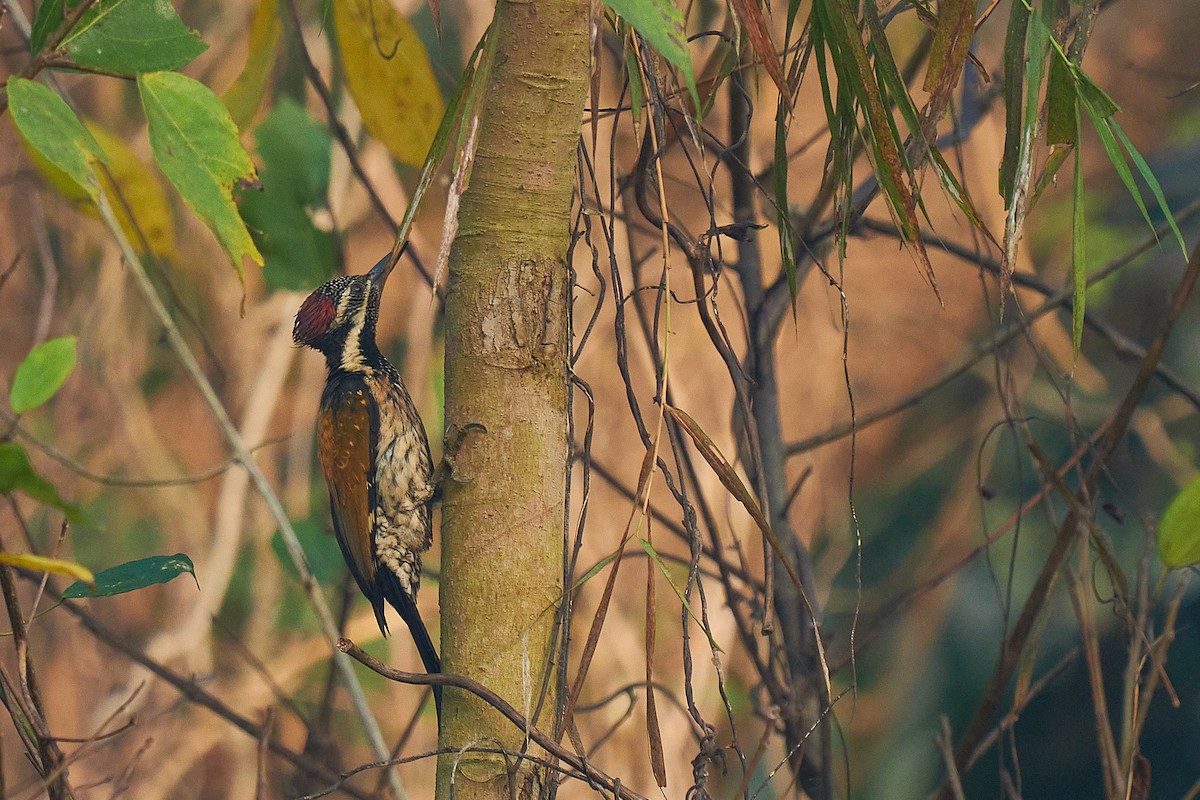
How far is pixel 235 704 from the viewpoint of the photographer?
237 centimetres

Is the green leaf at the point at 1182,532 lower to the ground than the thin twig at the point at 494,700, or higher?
higher

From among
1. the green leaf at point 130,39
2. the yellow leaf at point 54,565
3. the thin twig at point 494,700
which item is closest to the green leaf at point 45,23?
the green leaf at point 130,39

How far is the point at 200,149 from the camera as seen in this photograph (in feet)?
1.83

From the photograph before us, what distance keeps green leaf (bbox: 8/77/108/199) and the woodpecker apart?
98cm

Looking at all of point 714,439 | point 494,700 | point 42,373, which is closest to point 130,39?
point 42,373

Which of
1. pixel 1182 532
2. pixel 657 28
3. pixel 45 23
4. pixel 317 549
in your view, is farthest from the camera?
pixel 317 549

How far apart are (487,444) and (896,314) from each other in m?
1.99

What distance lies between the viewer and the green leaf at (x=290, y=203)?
121 centimetres

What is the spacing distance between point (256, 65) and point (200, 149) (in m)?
0.53

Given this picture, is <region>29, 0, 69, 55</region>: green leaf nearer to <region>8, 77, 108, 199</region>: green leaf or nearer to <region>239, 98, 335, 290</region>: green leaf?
<region>8, 77, 108, 199</region>: green leaf

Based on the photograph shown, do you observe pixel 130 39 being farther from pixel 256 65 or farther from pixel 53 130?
pixel 256 65

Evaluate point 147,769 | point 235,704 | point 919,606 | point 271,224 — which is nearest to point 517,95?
point 271,224

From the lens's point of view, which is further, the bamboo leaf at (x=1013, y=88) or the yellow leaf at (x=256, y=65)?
the yellow leaf at (x=256, y=65)

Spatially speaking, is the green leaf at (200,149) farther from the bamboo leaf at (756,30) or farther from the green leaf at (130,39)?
the bamboo leaf at (756,30)
